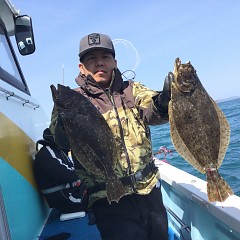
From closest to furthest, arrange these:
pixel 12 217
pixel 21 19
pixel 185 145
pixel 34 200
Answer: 1. pixel 185 145
2. pixel 12 217
3. pixel 34 200
4. pixel 21 19

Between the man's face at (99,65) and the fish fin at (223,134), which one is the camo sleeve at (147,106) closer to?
the man's face at (99,65)

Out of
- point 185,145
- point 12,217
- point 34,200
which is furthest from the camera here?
point 34,200

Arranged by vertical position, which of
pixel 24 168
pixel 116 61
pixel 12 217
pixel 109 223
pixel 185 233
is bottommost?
pixel 185 233

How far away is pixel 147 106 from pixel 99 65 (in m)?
0.59

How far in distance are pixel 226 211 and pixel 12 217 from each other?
6.27ft

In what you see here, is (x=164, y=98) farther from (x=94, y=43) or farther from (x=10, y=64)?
(x=10, y=64)

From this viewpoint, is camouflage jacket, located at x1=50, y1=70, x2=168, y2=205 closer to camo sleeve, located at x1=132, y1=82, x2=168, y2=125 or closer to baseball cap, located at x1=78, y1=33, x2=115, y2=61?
camo sleeve, located at x1=132, y1=82, x2=168, y2=125

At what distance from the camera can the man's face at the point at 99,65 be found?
9.64ft

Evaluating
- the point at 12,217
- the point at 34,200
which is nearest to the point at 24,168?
the point at 34,200

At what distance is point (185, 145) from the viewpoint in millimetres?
2490

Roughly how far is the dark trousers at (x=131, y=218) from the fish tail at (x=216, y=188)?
0.68 meters

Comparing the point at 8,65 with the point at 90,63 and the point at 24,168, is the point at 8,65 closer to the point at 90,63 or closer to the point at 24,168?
the point at 24,168

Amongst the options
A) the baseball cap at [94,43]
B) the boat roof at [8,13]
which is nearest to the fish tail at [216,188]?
the baseball cap at [94,43]

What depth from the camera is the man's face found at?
9.64 ft
